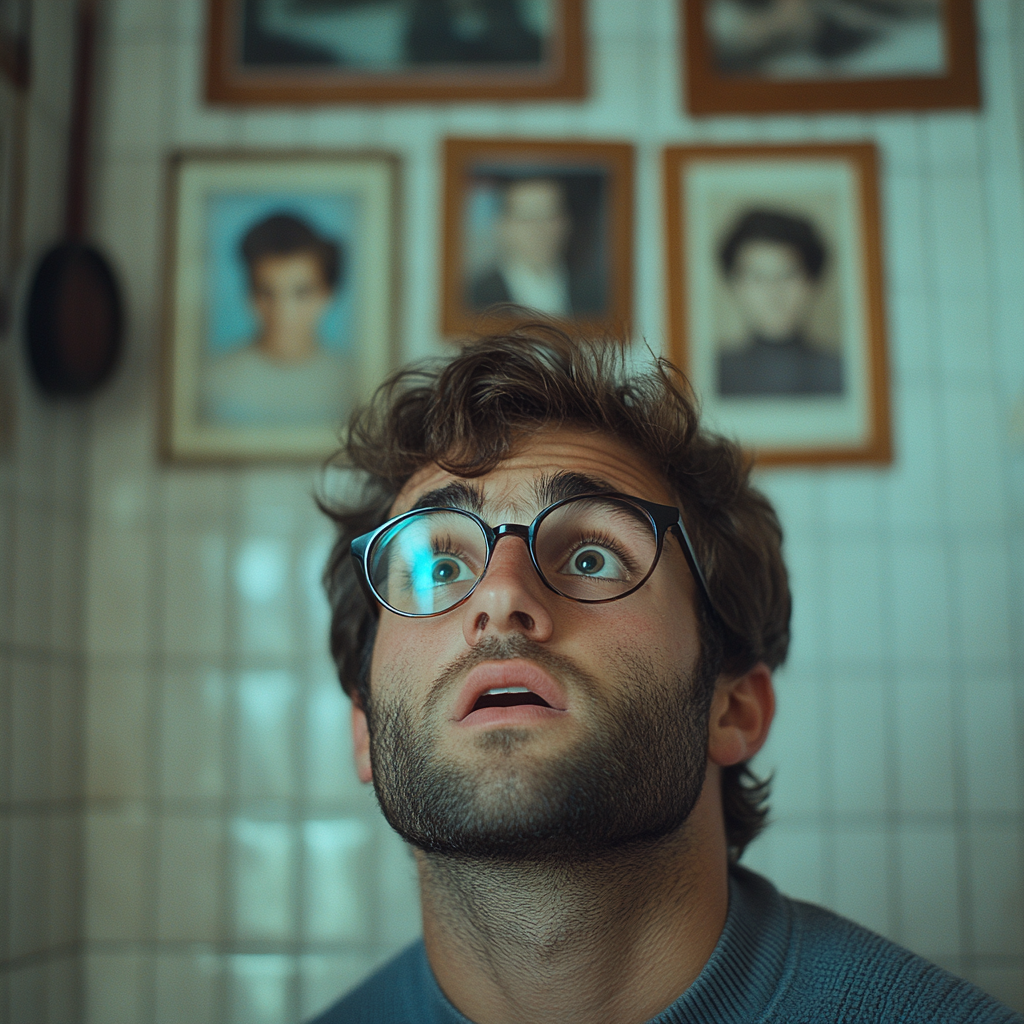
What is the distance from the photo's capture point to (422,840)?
102 centimetres

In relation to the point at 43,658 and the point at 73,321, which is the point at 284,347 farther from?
the point at 43,658

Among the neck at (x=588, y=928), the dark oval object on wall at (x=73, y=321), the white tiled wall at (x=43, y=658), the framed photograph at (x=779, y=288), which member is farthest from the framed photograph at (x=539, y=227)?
the neck at (x=588, y=928)

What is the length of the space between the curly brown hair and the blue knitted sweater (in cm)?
21

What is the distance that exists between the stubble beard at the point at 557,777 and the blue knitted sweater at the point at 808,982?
165 mm

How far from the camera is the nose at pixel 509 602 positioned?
3.25 feet

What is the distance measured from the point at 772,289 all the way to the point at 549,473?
0.97 m

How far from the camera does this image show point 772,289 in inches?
75.0

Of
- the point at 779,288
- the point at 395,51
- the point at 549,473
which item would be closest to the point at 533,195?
the point at 395,51

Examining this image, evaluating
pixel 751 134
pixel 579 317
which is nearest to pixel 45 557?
pixel 579 317

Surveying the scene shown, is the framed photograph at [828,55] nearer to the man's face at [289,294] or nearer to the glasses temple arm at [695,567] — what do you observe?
the man's face at [289,294]

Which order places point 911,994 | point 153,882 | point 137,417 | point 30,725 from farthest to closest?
point 137,417 → point 153,882 → point 30,725 → point 911,994

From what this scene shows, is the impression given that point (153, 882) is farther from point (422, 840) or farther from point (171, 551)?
point (422, 840)

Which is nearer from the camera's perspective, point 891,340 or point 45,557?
point 45,557

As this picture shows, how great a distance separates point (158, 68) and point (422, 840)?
5.30 ft
